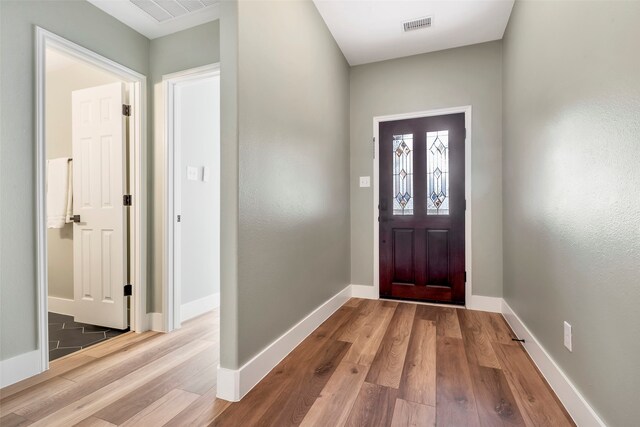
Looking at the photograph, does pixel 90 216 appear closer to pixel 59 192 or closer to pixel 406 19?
pixel 59 192

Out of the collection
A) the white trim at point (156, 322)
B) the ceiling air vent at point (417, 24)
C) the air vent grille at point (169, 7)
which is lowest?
the white trim at point (156, 322)

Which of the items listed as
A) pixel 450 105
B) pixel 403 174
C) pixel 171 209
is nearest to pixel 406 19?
pixel 450 105

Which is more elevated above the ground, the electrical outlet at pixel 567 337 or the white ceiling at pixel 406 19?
the white ceiling at pixel 406 19

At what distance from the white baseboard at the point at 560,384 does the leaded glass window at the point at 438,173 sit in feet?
4.31

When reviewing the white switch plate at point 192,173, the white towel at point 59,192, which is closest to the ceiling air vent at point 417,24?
the white switch plate at point 192,173

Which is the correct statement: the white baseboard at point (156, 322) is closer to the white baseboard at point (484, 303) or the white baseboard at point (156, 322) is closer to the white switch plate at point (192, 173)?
the white switch plate at point (192, 173)

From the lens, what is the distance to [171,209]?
2.62 metres

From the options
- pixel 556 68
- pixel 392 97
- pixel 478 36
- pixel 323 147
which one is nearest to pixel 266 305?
pixel 323 147

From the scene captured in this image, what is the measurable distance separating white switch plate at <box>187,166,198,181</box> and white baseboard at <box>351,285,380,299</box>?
216cm

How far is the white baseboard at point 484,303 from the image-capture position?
303 cm

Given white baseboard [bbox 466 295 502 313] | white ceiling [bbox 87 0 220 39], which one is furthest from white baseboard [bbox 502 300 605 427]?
white ceiling [bbox 87 0 220 39]

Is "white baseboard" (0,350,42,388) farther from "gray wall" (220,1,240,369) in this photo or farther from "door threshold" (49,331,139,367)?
"gray wall" (220,1,240,369)

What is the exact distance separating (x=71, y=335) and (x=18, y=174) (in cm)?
146

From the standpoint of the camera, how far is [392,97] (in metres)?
3.42
